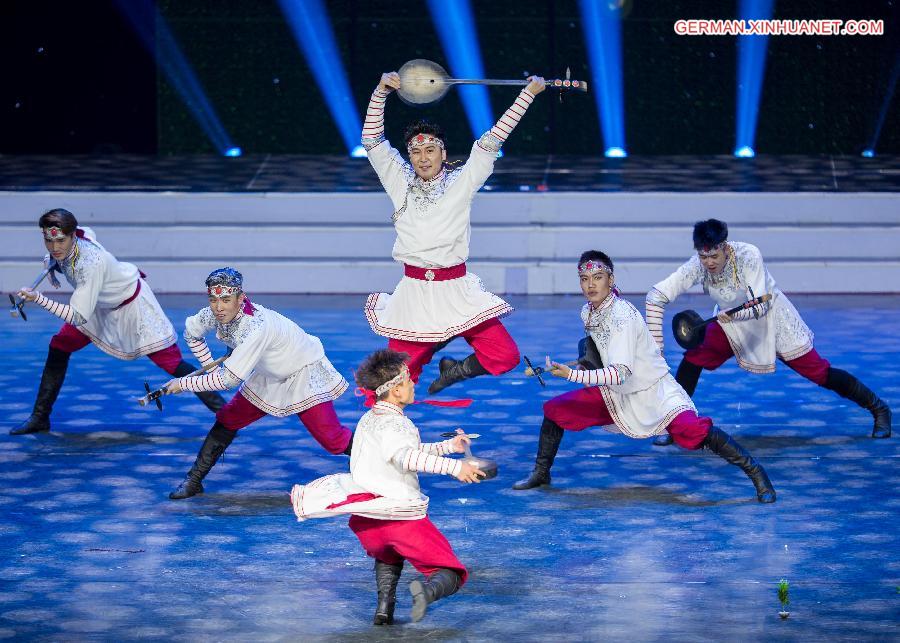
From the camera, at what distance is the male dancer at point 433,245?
639 cm

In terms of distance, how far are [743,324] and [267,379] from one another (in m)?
2.28

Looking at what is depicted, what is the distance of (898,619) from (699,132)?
1030 cm

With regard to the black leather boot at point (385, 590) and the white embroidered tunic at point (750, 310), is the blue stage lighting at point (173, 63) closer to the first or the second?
the white embroidered tunic at point (750, 310)

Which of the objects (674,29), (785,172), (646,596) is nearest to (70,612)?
(646,596)

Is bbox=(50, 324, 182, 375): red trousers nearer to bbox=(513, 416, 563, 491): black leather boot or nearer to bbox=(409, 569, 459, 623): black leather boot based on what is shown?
bbox=(513, 416, 563, 491): black leather boot

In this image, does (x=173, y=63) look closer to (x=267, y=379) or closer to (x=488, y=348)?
(x=488, y=348)

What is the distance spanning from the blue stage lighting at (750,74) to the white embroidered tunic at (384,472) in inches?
409

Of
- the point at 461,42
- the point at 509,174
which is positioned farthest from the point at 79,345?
the point at 461,42

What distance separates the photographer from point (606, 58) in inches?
554

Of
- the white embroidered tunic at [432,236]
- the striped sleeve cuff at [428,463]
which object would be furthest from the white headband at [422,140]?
the striped sleeve cuff at [428,463]

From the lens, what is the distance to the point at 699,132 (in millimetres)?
14266

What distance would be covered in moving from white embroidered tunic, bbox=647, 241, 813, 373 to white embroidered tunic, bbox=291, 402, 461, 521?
88.4 inches

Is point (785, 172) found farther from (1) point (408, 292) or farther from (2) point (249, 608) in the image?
(2) point (249, 608)

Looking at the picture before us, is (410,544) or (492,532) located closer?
(410,544)
